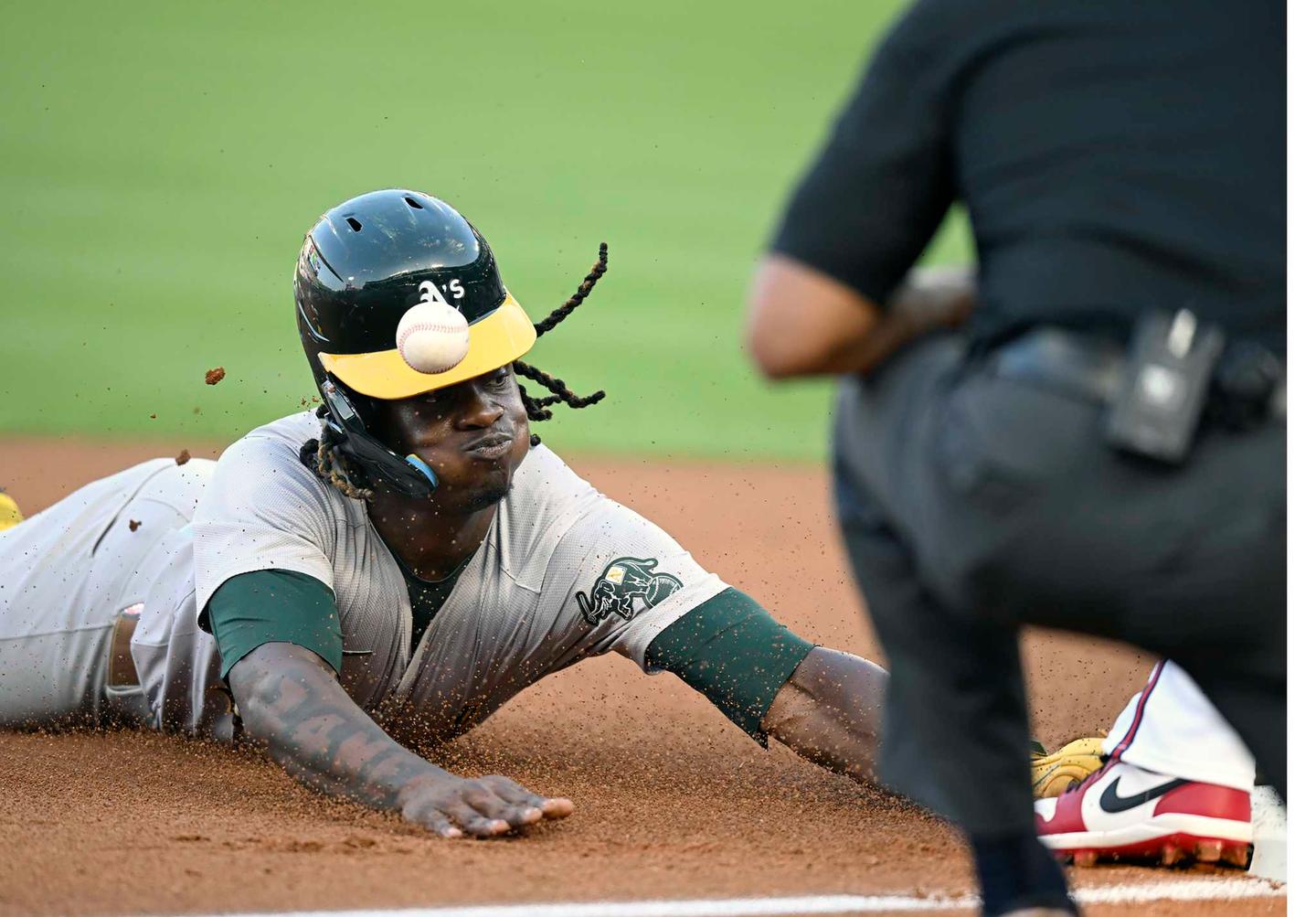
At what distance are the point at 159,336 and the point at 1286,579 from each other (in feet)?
37.5

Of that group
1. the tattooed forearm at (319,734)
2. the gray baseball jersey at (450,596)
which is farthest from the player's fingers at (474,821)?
the gray baseball jersey at (450,596)

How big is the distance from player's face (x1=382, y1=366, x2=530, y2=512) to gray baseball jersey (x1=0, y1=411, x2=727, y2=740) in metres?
0.27

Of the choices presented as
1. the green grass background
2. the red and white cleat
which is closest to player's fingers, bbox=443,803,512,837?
the red and white cleat

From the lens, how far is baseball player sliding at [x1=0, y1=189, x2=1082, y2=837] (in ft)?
10.8

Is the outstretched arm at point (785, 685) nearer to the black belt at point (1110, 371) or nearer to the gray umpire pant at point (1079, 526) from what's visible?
the gray umpire pant at point (1079, 526)

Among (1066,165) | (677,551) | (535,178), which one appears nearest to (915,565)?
(1066,165)

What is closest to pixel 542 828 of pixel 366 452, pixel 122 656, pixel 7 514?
pixel 366 452

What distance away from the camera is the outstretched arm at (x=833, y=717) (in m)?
3.63

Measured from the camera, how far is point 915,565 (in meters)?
1.97

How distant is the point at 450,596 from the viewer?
149 inches

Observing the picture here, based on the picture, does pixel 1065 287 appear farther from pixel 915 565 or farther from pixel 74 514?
pixel 74 514

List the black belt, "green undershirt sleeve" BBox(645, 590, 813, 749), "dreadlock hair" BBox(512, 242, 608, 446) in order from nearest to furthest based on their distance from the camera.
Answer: the black belt < "green undershirt sleeve" BBox(645, 590, 813, 749) < "dreadlock hair" BBox(512, 242, 608, 446)

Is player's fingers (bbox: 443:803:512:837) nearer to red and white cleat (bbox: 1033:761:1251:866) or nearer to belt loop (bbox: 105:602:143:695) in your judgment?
red and white cleat (bbox: 1033:761:1251:866)

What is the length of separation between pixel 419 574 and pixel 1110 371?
235 cm
